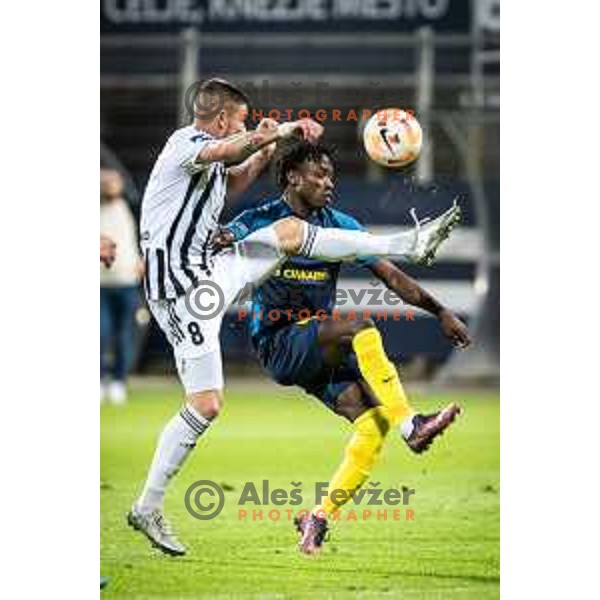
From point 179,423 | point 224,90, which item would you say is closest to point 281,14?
point 224,90

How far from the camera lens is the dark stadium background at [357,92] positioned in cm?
758

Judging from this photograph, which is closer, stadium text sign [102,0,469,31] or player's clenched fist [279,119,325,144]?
player's clenched fist [279,119,325,144]

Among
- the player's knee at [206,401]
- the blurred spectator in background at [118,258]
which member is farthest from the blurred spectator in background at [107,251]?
the player's knee at [206,401]

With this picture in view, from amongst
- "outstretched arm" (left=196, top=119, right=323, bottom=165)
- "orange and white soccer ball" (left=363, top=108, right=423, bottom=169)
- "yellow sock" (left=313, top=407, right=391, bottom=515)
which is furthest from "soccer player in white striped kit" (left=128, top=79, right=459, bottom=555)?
"yellow sock" (left=313, top=407, right=391, bottom=515)

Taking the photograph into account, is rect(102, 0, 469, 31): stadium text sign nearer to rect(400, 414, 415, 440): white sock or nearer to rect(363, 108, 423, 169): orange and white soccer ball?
rect(363, 108, 423, 169): orange and white soccer ball

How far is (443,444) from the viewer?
765 centimetres

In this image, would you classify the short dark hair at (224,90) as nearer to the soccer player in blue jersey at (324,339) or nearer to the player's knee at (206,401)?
the soccer player in blue jersey at (324,339)

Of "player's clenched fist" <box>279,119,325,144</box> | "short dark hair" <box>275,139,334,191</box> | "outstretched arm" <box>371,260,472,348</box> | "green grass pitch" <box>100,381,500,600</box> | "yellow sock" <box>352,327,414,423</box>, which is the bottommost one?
"green grass pitch" <box>100,381,500,600</box>

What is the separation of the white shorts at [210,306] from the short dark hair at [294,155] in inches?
7.9

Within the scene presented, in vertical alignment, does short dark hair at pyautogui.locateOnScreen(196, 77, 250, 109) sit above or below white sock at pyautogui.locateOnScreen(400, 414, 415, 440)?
above

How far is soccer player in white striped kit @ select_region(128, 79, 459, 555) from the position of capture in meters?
7.54
